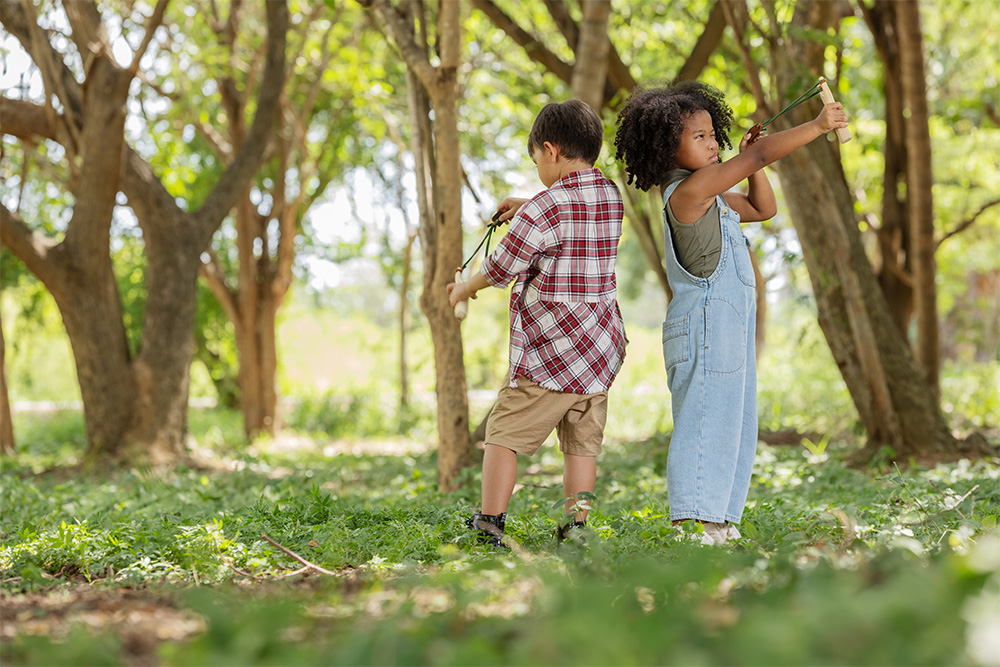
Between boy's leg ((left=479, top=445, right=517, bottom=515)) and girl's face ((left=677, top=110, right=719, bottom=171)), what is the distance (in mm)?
1319

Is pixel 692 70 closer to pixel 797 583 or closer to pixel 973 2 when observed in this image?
pixel 973 2

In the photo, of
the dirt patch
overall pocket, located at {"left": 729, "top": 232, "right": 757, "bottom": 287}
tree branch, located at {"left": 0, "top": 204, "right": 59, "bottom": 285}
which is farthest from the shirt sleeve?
tree branch, located at {"left": 0, "top": 204, "right": 59, "bottom": 285}

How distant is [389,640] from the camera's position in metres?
1.55

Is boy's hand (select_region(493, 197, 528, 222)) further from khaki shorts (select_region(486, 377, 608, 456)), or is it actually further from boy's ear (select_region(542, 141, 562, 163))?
khaki shorts (select_region(486, 377, 608, 456))

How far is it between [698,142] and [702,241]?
15.1 inches

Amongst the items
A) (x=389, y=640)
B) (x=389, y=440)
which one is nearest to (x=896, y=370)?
(x=389, y=640)

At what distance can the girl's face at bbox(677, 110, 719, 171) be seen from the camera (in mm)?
3248

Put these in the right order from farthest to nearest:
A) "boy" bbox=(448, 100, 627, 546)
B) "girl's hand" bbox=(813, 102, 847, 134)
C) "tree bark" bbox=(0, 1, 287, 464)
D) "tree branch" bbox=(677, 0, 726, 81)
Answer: "tree branch" bbox=(677, 0, 726, 81)
"tree bark" bbox=(0, 1, 287, 464)
"boy" bbox=(448, 100, 627, 546)
"girl's hand" bbox=(813, 102, 847, 134)

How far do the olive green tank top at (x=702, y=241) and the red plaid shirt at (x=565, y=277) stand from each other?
261 millimetres

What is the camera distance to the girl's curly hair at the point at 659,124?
3.25 metres

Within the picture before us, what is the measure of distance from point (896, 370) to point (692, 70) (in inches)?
118

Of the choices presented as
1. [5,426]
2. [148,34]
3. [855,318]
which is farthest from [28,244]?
[855,318]

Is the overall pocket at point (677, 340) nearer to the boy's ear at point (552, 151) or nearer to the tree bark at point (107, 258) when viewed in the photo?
the boy's ear at point (552, 151)

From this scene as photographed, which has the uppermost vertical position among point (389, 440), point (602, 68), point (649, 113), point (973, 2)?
point (973, 2)
